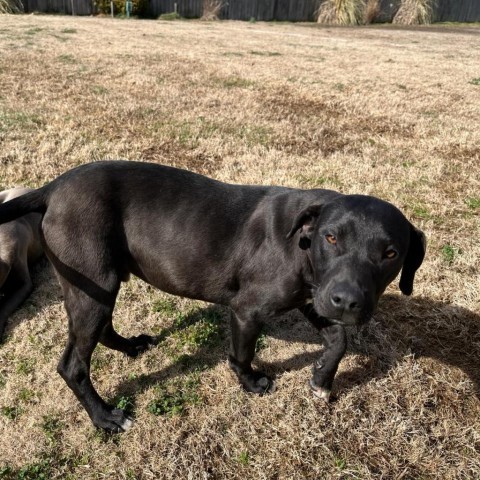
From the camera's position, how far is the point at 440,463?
2.65m

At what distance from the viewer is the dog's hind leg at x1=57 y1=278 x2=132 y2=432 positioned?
100 inches

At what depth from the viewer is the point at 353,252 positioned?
2.29m

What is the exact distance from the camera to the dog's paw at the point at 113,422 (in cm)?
278

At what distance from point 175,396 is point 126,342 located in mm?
549

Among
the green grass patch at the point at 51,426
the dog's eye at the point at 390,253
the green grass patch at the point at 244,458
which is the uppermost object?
the dog's eye at the point at 390,253

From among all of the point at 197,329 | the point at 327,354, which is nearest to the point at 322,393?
the point at 327,354

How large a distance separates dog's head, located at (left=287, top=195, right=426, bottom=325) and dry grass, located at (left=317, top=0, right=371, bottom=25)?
91.0 feet

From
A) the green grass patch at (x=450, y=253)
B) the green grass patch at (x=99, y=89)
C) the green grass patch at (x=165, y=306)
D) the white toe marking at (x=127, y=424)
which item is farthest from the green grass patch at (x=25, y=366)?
the green grass patch at (x=99, y=89)

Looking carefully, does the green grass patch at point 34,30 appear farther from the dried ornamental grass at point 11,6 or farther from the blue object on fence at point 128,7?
the blue object on fence at point 128,7

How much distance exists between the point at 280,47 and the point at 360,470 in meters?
15.0

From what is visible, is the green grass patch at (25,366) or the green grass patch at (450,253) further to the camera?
the green grass patch at (450,253)

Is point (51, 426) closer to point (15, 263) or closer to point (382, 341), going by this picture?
point (15, 263)

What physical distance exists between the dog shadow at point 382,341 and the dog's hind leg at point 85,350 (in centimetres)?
29

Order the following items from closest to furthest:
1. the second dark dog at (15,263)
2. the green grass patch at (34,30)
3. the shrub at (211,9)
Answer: the second dark dog at (15,263), the green grass patch at (34,30), the shrub at (211,9)
